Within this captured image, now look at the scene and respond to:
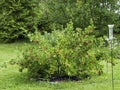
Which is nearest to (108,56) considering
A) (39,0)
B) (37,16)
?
(37,16)

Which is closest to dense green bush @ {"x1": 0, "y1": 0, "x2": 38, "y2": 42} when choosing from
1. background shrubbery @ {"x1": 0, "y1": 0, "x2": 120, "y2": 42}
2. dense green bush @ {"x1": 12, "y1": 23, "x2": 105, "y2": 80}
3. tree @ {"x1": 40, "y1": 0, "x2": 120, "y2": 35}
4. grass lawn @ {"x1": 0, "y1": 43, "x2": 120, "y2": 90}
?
background shrubbery @ {"x1": 0, "y1": 0, "x2": 120, "y2": 42}

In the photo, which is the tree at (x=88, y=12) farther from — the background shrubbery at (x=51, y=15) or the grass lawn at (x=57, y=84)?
the grass lawn at (x=57, y=84)

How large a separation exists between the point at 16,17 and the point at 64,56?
1127 centimetres

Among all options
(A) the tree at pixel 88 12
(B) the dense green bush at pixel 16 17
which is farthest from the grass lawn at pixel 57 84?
(B) the dense green bush at pixel 16 17

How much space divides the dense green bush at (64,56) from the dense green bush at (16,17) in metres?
10.4

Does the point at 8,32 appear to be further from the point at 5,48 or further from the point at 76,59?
the point at 76,59

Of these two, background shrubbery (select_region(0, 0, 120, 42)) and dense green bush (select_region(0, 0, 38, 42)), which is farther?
dense green bush (select_region(0, 0, 38, 42))

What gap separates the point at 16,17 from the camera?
19.9 metres

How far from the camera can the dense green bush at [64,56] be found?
9047mm

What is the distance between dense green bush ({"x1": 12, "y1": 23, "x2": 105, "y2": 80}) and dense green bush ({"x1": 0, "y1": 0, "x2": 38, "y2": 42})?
1037 cm

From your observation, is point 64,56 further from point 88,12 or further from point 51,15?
point 51,15

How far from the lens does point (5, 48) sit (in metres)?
18.7

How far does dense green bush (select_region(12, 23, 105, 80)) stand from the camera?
9.05 m

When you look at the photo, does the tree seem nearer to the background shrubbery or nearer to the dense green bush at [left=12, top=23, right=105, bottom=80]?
the background shrubbery
